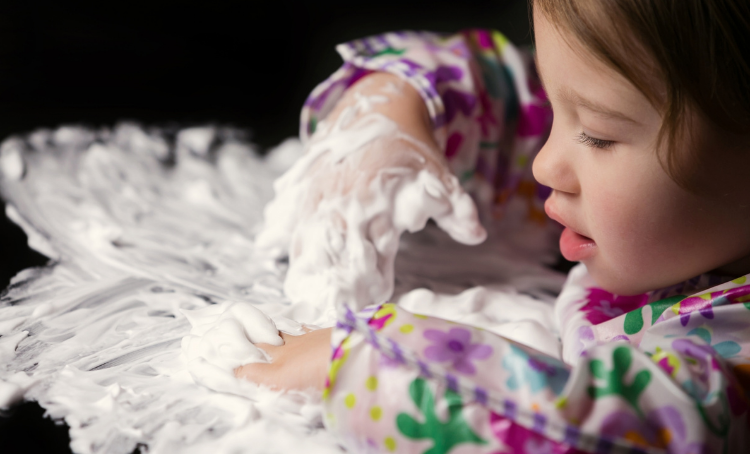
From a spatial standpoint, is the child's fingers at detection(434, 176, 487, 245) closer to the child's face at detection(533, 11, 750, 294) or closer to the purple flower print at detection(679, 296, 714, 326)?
the child's face at detection(533, 11, 750, 294)

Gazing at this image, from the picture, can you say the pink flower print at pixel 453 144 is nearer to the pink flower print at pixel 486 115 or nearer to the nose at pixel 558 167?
the pink flower print at pixel 486 115

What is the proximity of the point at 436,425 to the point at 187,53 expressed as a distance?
133 cm

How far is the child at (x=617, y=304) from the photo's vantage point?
47 cm

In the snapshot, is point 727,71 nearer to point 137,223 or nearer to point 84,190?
point 137,223

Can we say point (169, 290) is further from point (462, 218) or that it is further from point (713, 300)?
point (713, 300)

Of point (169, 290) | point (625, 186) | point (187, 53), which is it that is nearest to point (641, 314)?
point (625, 186)

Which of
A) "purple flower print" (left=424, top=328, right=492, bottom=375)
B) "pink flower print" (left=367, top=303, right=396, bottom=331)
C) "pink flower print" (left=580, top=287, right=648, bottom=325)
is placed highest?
"pink flower print" (left=367, top=303, right=396, bottom=331)

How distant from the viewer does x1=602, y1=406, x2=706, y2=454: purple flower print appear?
1.50ft

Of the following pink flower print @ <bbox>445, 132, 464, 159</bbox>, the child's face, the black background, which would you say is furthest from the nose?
the black background

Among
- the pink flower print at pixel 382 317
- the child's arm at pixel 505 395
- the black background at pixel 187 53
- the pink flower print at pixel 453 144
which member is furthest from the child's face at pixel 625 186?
the black background at pixel 187 53

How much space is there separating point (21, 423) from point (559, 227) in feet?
2.64

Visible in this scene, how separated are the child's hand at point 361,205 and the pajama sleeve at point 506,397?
0.23 m

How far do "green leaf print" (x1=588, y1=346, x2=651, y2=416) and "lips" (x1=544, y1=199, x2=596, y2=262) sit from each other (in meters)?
0.21

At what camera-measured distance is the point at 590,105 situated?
577mm
